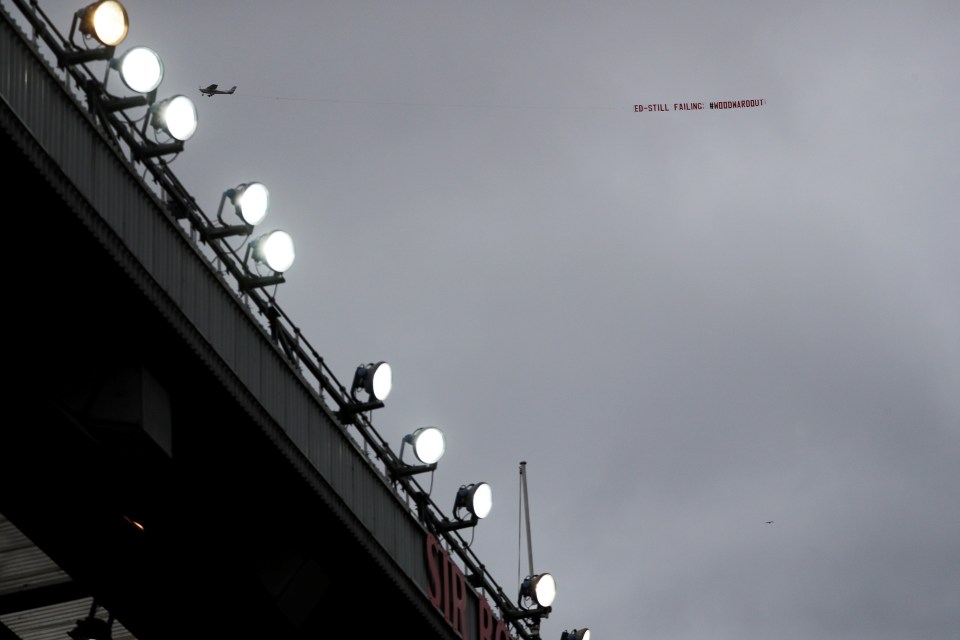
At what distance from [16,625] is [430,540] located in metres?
8.72

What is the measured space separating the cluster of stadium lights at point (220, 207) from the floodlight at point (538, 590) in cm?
94

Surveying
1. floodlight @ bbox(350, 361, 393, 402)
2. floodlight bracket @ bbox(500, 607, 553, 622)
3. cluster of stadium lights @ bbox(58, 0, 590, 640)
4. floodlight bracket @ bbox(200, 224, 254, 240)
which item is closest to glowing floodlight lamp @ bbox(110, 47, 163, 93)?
cluster of stadium lights @ bbox(58, 0, 590, 640)

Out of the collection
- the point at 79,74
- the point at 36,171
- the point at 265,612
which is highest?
the point at 79,74

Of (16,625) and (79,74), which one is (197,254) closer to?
(79,74)

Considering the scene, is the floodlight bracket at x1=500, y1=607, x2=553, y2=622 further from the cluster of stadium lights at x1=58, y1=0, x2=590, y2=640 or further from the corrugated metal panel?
the corrugated metal panel

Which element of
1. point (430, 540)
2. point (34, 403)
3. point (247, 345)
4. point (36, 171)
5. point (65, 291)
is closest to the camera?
point (36, 171)

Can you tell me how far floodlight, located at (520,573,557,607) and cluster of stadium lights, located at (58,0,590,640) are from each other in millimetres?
944

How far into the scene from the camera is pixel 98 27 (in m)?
23.9

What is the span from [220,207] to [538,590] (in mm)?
15808

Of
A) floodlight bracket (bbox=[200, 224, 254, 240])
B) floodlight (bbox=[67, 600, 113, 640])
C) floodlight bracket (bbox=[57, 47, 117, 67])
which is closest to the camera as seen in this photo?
floodlight bracket (bbox=[57, 47, 117, 67])

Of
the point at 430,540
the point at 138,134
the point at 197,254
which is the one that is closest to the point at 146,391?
the point at 197,254

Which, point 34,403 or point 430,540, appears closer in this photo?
point 34,403

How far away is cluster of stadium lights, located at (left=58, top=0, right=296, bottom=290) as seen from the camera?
2402 cm

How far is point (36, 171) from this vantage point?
69.6 feet
